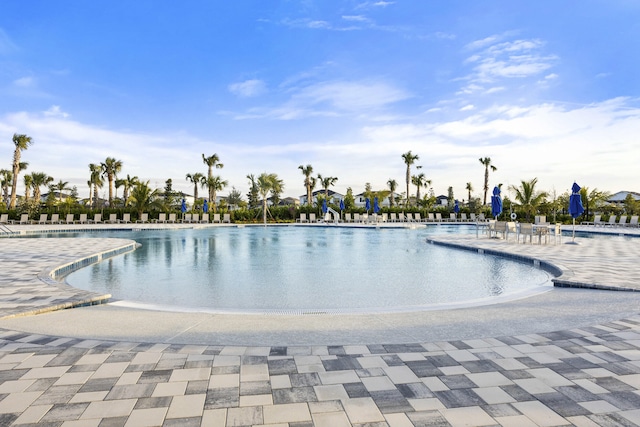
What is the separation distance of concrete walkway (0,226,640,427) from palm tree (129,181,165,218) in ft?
87.0

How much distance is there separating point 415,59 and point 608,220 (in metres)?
18.5

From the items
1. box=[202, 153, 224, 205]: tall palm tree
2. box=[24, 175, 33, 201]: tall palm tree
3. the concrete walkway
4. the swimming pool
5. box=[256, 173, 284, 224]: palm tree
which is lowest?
the swimming pool

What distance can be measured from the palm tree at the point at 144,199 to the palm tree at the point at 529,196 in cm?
2716

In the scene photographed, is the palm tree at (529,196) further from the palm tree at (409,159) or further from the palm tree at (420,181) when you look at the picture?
the palm tree at (420,181)

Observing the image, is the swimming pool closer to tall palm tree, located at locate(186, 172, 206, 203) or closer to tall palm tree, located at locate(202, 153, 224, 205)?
tall palm tree, located at locate(202, 153, 224, 205)

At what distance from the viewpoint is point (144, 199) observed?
29391 mm

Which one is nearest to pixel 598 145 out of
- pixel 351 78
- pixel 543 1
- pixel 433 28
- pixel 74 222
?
pixel 543 1

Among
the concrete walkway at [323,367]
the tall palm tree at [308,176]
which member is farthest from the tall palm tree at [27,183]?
the concrete walkway at [323,367]

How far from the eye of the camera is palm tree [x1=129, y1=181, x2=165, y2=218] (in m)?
29.4

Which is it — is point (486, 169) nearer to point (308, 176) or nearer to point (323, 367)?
point (308, 176)

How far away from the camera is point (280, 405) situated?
227cm

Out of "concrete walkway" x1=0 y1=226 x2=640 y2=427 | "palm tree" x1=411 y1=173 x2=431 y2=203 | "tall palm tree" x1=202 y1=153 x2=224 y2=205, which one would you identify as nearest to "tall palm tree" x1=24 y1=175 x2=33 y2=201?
"tall palm tree" x1=202 y1=153 x2=224 y2=205

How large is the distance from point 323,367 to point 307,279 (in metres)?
4.45

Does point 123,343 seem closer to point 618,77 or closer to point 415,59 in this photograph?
point 415,59
